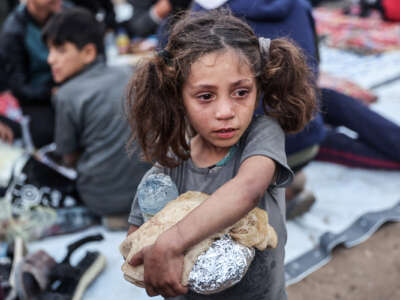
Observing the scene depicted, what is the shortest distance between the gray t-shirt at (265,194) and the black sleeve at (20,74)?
2458 mm

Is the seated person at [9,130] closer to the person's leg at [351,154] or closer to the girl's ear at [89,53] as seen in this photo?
the girl's ear at [89,53]

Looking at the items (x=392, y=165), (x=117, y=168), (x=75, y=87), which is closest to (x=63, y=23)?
(x=75, y=87)

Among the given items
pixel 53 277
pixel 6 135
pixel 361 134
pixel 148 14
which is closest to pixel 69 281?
pixel 53 277

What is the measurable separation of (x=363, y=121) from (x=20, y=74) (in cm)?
245

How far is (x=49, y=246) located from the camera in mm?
2344

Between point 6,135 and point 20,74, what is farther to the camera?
point 20,74

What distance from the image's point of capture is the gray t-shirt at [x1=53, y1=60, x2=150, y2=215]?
88.9 inches

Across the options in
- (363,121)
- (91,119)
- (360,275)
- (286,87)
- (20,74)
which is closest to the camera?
(286,87)

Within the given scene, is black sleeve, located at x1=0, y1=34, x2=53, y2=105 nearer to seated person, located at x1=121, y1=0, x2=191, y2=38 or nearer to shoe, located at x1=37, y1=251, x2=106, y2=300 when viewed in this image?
seated person, located at x1=121, y1=0, x2=191, y2=38

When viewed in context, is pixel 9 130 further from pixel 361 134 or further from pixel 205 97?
pixel 205 97

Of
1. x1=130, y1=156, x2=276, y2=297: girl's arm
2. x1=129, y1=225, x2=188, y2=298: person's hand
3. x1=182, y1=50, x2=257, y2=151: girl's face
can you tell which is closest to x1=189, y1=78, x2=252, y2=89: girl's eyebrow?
x1=182, y1=50, x2=257, y2=151: girl's face

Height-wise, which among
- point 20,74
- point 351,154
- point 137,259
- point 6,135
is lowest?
point 351,154

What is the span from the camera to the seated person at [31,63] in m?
3.18

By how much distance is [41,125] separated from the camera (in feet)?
10.9
